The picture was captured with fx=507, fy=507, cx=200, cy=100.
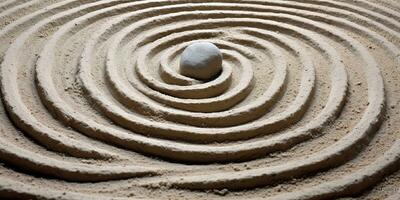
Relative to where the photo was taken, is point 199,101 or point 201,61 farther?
point 201,61

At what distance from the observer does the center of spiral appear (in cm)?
353

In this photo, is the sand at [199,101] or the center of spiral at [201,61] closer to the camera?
the sand at [199,101]

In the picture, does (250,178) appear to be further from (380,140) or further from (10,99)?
(10,99)

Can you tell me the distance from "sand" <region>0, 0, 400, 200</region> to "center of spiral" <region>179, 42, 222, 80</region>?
65 mm

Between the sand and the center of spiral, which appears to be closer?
the sand

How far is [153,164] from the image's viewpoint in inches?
108

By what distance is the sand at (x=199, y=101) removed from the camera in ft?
8.65

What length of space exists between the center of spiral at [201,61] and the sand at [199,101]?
6cm

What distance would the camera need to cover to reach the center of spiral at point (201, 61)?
3531 millimetres

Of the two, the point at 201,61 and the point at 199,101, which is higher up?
the point at 201,61

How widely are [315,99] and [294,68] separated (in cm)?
40

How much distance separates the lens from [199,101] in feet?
10.5

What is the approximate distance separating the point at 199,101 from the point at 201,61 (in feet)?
1.39

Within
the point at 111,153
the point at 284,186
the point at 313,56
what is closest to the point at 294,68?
the point at 313,56
